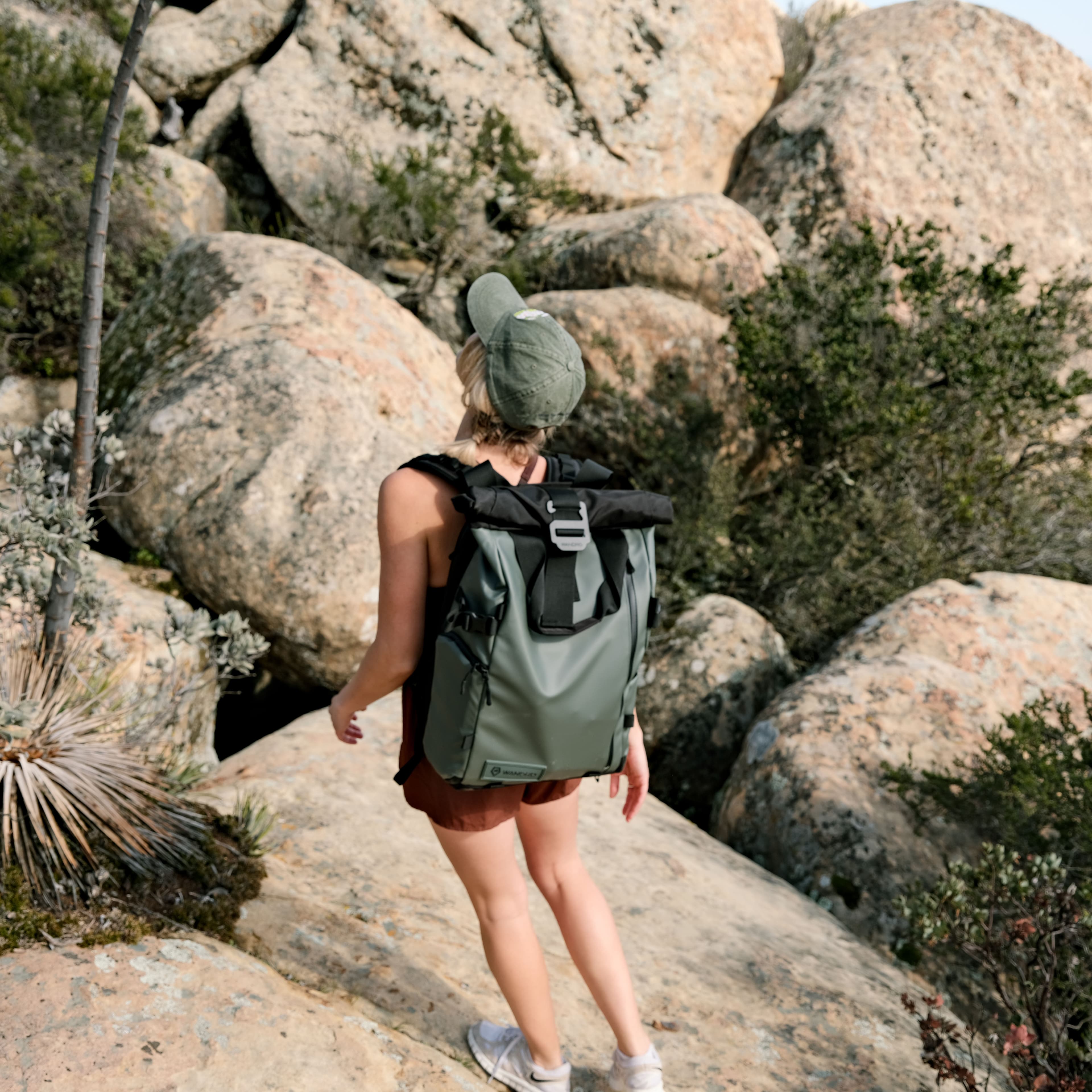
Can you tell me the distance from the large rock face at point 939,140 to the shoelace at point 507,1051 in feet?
26.2

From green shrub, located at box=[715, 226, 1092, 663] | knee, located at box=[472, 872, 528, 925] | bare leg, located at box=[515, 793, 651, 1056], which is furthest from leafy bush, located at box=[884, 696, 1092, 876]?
knee, located at box=[472, 872, 528, 925]

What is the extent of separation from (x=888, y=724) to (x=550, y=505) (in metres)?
3.26

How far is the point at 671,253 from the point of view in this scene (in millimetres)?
7691

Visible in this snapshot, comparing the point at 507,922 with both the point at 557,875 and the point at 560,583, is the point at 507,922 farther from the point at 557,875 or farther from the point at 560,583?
the point at 560,583

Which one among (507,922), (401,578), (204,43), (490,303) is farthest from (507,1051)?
(204,43)

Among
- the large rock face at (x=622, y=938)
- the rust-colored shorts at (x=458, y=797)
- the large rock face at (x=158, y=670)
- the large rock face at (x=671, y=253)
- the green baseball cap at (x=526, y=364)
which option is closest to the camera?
the green baseball cap at (x=526, y=364)

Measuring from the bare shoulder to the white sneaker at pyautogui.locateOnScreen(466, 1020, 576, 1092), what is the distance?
1.43m

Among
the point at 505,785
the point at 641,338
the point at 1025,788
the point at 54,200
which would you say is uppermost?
the point at 641,338

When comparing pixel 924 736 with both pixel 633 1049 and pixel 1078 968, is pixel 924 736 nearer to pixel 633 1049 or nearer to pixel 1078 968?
pixel 1078 968

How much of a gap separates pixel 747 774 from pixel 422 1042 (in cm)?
251

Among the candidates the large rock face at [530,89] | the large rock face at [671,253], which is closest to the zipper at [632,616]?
the large rock face at [671,253]

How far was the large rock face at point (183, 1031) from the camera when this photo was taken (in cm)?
192

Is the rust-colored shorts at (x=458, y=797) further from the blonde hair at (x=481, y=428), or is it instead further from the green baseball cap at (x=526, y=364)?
the green baseball cap at (x=526, y=364)

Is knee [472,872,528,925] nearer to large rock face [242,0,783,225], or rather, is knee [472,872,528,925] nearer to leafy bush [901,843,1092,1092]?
leafy bush [901,843,1092,1092]
